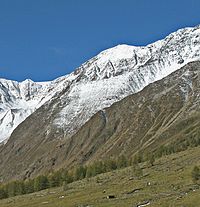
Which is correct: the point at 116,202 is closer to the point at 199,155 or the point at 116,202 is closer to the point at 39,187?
the point at 199,155

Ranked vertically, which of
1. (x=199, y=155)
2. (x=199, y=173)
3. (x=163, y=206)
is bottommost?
(x=163, y=206)

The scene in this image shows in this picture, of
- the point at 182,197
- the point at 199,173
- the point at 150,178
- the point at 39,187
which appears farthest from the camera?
the point at 39,187

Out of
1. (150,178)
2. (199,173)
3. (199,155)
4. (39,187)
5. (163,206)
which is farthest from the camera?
(39,187)

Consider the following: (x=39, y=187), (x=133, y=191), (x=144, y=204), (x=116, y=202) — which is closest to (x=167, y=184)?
(x=133, y=191)

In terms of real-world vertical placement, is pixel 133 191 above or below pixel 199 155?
below

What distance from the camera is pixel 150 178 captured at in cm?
13150

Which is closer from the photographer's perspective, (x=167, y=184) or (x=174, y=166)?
(x=167, y=184)

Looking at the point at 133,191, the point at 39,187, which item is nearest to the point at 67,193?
the point at 133,191

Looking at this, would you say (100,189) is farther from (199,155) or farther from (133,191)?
(199,155)

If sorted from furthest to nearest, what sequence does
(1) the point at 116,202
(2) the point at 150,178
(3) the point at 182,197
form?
(2) the point at 150,178 → (1) the point at 116,202 → (3) the point at 182,197

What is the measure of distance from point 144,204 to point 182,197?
24.0 feet

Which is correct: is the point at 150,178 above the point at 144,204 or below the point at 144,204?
above

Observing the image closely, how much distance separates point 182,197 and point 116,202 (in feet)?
60.8

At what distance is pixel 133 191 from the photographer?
112250mm
